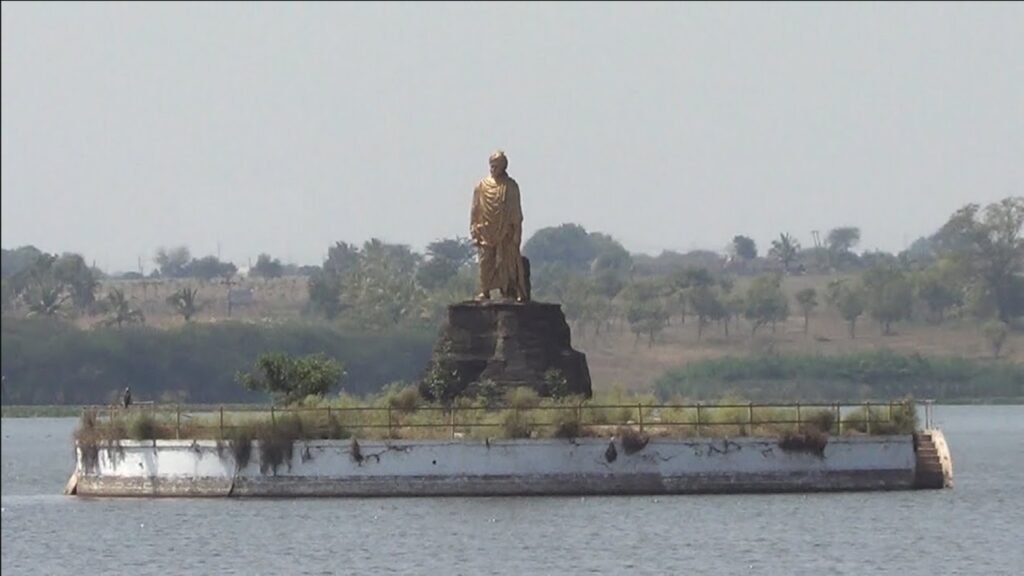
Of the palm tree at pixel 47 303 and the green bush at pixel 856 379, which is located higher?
the palm tree at pixel 47 303

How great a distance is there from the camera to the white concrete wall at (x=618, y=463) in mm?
64500

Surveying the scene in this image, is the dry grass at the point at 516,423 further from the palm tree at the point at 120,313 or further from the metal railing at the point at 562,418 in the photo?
the palm tree at the point at 120,313

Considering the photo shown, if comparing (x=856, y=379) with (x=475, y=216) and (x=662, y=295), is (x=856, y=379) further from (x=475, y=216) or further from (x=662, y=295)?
(x=475, y=216)

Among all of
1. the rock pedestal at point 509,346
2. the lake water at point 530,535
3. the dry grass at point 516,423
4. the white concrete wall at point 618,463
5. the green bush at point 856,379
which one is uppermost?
the green bush at point 856,379

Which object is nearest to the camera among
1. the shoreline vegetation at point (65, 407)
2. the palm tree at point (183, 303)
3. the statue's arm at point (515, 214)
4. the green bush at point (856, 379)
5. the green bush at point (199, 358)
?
the statue's arm at point (515, 214)

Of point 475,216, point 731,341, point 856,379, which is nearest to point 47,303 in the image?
point 731,341

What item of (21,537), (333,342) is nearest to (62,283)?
(333,342)

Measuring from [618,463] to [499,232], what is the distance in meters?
8.44

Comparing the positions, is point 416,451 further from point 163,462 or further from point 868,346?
point 868,346

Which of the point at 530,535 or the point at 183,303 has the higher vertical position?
the point at 183,303

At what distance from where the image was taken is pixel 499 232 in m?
70.9

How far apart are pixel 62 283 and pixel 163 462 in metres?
110

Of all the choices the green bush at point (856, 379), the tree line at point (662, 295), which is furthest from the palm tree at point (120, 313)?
the green bush at point (856, 379)

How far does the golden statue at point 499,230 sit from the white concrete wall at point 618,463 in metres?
7.14
